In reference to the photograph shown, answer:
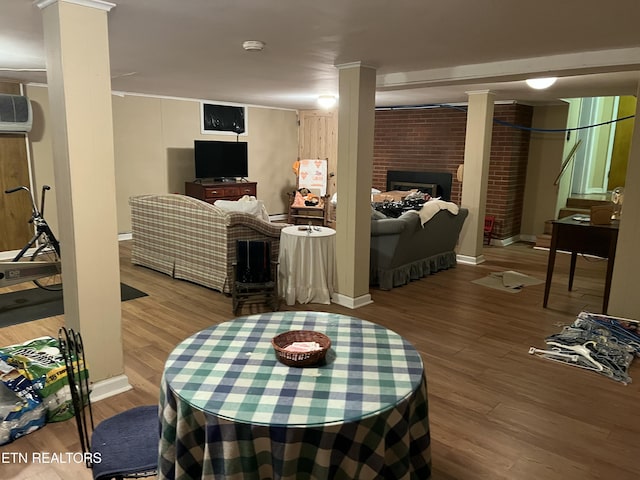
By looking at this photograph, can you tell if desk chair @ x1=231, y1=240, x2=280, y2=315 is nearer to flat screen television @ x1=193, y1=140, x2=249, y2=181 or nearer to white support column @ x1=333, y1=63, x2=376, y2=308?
white support column @ x1=333, y1=63, x2=376, y2=308

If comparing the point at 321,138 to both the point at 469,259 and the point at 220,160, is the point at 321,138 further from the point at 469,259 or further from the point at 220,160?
the point at 469,259

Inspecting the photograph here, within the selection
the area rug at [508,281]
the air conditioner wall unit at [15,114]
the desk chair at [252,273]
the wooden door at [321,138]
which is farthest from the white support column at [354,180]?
the wooden door at [321,138]

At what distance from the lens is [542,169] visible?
739cm

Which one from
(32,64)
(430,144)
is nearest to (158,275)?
(32,64)

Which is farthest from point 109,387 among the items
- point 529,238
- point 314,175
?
point 529,238

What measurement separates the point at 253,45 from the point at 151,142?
444cm

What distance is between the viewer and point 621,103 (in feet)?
25.9

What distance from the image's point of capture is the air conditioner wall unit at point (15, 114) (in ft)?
17.2

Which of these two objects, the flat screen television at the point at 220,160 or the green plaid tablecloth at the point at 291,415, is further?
the flat screen television at the point at 220,160

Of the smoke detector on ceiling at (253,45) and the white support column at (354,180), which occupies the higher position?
the smoke detector on ceiling at (253,45)

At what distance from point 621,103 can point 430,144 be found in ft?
11.0

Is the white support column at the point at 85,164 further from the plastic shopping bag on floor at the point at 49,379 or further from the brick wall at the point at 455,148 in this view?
the brick wall at the point at 455,148

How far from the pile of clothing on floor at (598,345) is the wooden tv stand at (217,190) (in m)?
5.20

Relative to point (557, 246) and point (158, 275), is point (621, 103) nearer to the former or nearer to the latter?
point (557, 246)
